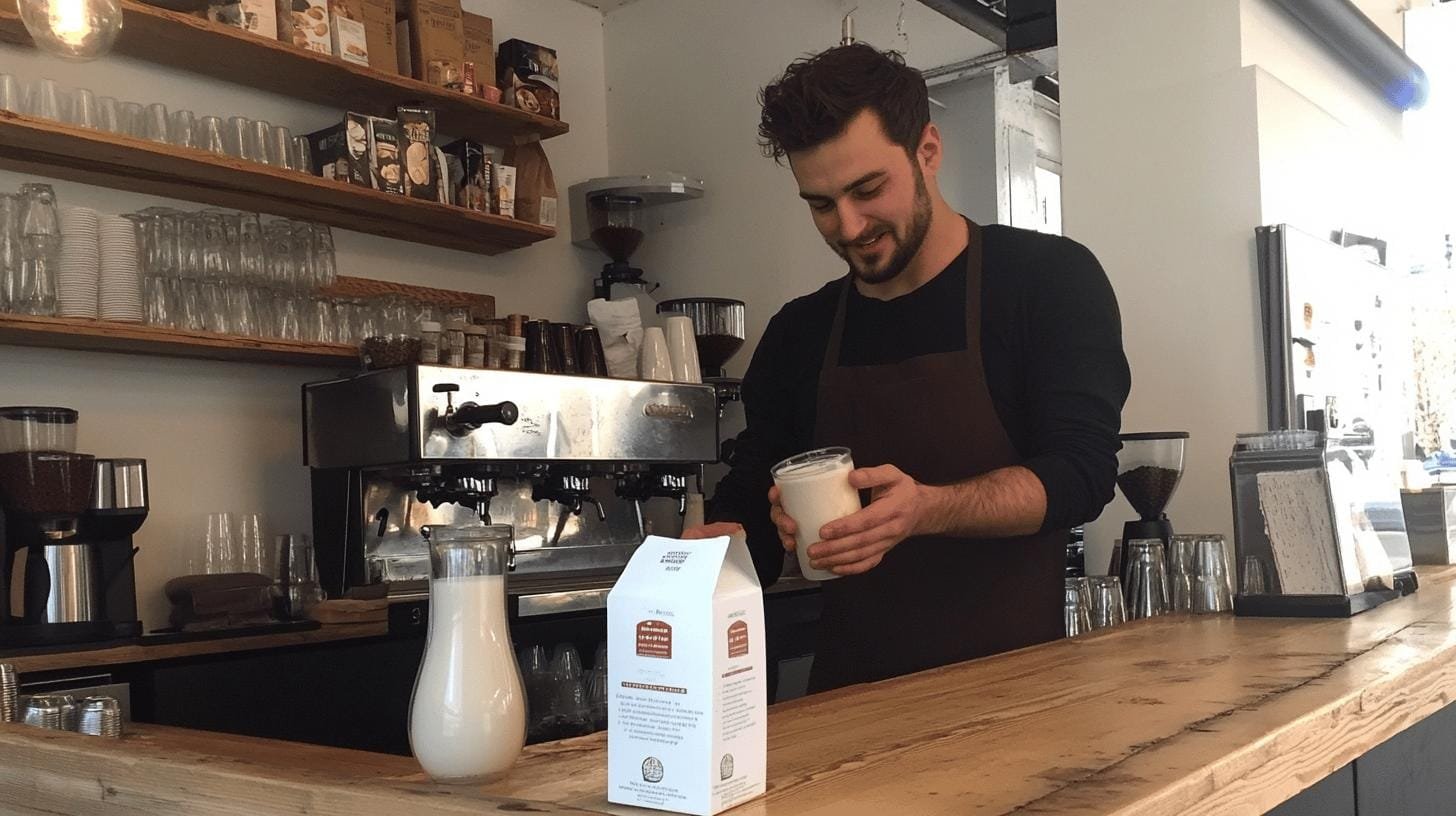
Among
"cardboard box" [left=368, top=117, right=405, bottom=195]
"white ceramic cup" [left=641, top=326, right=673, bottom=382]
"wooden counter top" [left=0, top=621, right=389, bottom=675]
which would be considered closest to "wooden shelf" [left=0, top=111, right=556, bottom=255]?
"cardboard box" [left=368, top=117, right=405, bottom=195]

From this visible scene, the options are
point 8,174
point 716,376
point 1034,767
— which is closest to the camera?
point 1034,767

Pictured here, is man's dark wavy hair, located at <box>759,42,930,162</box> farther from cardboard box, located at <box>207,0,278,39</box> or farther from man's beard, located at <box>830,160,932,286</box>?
cardboard box, located at <box>207,0,278,39</box>

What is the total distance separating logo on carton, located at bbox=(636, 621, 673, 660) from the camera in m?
0.89

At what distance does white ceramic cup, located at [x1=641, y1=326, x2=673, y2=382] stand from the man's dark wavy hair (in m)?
1.99

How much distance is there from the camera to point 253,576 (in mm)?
3252

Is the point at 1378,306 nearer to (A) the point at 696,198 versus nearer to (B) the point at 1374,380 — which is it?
(B) the point at 1374,380

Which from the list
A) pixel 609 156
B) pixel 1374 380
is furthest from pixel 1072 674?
pixel 609 156

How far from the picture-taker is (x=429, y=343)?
3.59m

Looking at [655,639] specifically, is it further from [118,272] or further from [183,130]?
[183,130]

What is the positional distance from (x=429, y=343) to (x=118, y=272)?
78cm

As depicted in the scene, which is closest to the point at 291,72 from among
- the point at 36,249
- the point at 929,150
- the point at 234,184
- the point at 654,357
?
the point at 234,184

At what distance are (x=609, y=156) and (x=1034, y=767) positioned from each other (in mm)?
4227

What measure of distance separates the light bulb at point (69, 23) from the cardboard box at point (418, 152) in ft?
5.75

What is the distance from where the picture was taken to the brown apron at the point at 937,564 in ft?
6.80
